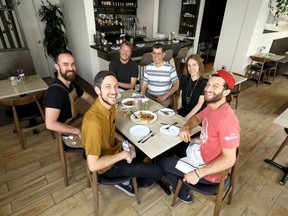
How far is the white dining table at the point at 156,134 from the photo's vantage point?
133 cm

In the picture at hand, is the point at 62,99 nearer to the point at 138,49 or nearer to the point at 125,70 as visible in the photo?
the point at 125,70

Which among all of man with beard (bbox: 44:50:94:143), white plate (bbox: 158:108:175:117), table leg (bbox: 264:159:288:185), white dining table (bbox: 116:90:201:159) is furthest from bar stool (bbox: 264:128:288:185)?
man with beard (bbox: 44:50:94:143)

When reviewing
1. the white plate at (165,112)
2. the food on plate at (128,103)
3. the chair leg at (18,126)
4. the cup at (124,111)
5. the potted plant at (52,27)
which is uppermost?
the potted plant at (52,27)

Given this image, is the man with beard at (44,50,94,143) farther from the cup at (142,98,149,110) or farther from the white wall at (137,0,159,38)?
the white wall at (137,0,159,38)

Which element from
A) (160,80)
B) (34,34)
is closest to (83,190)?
(160,80)

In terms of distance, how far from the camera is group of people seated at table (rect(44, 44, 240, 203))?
1180 millimetres

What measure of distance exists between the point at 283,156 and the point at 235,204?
1.15 metres

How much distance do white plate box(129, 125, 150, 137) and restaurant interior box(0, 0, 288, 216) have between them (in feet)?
0.28

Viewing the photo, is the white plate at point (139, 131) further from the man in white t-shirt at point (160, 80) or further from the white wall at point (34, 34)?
the white wall at point (34, 34)

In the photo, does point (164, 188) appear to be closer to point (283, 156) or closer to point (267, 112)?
point (283, 156)

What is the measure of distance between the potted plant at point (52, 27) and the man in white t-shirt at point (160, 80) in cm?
284

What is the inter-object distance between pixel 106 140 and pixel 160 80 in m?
1.27

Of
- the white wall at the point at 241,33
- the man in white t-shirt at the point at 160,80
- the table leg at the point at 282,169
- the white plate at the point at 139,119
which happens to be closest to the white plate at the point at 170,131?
the white plate at the point at 139,119

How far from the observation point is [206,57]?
6254 mm
